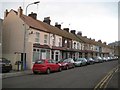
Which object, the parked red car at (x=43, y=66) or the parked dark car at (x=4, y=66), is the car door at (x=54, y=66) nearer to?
the parked red car at (x=43, y=66)

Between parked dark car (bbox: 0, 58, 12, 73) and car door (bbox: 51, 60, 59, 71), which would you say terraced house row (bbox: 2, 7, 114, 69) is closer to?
parked dark car (bbox: 0, 58, 12, 73)

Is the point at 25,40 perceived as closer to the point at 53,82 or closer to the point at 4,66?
the point at 4,66

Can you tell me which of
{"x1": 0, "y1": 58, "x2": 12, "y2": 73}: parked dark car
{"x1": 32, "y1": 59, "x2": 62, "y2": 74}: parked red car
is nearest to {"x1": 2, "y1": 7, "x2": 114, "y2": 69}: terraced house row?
{"x1": 0, "y1": 58, "x2": 12, "y2": 73}: parked dark car

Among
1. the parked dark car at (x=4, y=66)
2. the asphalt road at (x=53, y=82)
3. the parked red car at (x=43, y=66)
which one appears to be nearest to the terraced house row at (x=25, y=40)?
the parked dark car at (x=4, y=66)

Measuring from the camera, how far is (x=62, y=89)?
554 inches

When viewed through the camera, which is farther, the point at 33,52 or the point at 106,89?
the point at 33,52

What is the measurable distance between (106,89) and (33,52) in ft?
73.9

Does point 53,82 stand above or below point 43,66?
below

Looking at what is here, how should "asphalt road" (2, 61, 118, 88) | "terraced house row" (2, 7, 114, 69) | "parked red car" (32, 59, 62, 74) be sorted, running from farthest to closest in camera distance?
"terraced house row" (2, 7, 114, 69), "parked red car" (32, 59, 62, 74), "asphalt road" (2, 61, 118, 88)

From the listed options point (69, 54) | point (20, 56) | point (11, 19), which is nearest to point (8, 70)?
point (20, 56)

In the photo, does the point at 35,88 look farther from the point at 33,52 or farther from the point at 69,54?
the point at 69,54

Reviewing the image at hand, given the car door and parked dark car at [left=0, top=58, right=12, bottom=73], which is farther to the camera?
the car door

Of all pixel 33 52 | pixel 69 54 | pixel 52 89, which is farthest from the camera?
pixel 69 54

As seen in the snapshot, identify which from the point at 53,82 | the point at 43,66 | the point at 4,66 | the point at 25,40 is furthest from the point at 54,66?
the point at 53,82
